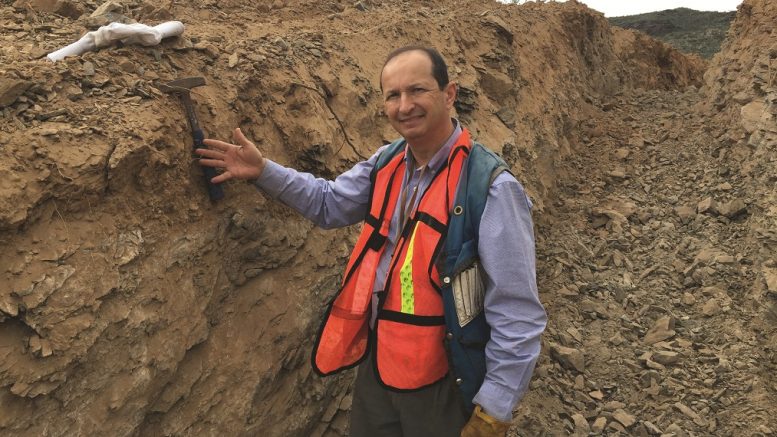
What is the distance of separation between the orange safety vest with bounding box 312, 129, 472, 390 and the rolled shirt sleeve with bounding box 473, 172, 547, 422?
194mm

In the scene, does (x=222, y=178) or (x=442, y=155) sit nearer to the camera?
(x=442, y=155)

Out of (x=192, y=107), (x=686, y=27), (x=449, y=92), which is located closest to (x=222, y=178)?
(x=192, y=107)

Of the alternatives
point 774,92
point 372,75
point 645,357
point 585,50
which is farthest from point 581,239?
point 585,50

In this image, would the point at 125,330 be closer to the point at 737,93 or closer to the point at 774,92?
the point at 774,92

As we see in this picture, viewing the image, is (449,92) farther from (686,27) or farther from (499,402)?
(686,27)

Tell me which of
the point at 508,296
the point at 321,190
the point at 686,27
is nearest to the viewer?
the point at 508,296

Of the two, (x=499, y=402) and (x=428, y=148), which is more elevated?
(x=428, y=148)

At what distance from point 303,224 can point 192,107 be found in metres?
0.97

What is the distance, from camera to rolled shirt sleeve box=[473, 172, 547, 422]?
194 cm

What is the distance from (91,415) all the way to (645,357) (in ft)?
13.4

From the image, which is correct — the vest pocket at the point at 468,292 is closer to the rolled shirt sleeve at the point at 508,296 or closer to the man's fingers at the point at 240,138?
the rolled shirt sleeve at the point at 508,296

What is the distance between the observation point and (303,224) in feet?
10.8

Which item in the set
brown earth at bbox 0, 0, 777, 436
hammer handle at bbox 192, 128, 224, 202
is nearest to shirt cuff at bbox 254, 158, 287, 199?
hammer handle at bbox 192, 128, 224, 202

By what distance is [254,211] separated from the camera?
2963mm
